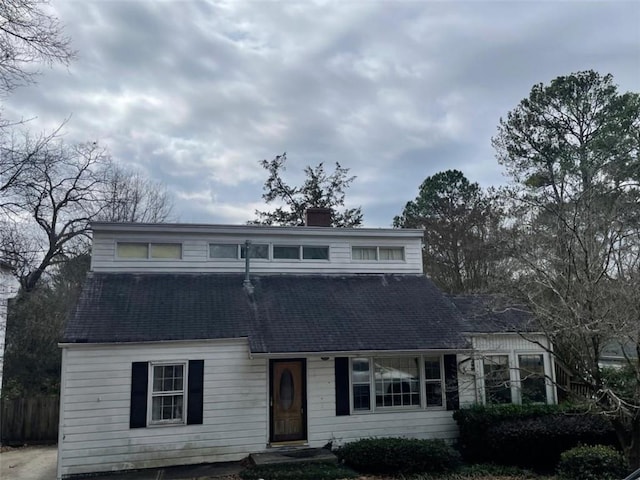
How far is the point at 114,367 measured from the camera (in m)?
10.6

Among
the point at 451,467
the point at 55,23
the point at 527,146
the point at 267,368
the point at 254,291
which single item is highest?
the point at 527,146

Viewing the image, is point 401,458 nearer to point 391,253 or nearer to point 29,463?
point 391,253

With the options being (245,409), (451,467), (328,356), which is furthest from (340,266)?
(451,467)

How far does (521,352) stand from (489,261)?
895cm

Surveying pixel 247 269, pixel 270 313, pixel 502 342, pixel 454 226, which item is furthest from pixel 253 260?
pixel 454 226

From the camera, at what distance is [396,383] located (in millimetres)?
12336

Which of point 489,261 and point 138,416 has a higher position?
point 489,261

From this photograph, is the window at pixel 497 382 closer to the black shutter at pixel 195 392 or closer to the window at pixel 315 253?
Answer: the window at pixel 315 253

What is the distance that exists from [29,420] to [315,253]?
35.5 feet

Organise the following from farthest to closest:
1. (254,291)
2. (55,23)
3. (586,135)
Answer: (586,135) → (254,291) → (55,23)

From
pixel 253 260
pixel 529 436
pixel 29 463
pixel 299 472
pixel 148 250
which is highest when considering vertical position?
pixel 148 250

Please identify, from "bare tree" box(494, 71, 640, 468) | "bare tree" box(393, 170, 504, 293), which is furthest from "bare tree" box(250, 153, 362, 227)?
"bare tree" box(494, 71, 640, 468)

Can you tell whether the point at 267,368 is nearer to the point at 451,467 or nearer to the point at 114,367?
the point at 114,367

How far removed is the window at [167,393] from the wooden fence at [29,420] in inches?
268
